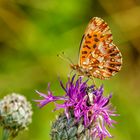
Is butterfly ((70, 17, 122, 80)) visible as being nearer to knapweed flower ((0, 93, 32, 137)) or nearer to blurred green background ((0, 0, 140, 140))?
knapweed flower ((0, 93, 32, 137))

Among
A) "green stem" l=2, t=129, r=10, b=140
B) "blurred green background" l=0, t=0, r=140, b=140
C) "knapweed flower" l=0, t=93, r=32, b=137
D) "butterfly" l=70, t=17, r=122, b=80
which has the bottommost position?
"green stem" l=2, t=129, r=10, b=140

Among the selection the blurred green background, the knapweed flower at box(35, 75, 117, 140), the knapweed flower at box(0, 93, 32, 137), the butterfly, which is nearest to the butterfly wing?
the butterfly

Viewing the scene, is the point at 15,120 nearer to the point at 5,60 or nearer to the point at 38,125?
the point at 38,125

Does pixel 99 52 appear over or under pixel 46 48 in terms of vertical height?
under

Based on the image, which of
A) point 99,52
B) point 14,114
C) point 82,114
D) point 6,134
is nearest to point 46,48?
point 14,114

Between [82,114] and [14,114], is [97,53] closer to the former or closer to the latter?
[82,114]

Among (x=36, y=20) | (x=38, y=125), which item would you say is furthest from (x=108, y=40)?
(x=36, y=20)
